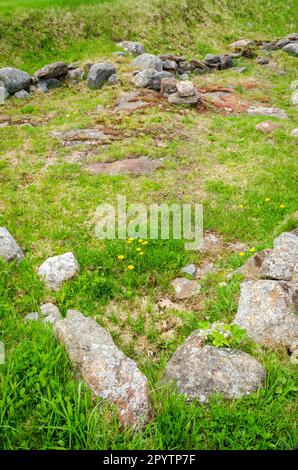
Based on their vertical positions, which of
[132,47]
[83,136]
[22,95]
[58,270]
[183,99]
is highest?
[132,47]

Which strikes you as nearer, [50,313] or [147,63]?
[50,313]

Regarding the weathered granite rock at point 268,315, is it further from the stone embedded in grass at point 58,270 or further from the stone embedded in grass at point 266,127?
the stone embedded in grass at point 266,127

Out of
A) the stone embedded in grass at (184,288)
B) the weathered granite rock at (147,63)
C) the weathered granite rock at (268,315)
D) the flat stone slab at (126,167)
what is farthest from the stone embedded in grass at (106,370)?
the weathered granite rock at (147,63)

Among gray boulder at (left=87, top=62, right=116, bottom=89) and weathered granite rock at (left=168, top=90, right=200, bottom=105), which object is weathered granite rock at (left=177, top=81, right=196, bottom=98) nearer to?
weathered granite rock at (left=168, top=90, right=200, bottom=105)

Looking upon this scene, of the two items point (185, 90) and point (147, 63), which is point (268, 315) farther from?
point (147, 63)

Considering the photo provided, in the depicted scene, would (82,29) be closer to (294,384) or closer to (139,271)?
(139,271)

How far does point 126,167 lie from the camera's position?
12109mm

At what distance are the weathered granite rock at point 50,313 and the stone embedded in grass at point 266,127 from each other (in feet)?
37.0

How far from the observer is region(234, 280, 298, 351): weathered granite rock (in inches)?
222

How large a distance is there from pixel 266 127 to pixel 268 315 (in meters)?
10.8

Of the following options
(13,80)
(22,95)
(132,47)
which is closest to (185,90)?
(22,95)

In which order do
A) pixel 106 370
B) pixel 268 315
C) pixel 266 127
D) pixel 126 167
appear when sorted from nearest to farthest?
pixel 106 370 < pixel 268 315 < pixel 126 167 < pixel 266 127

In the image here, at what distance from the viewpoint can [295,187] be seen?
35.0ft
